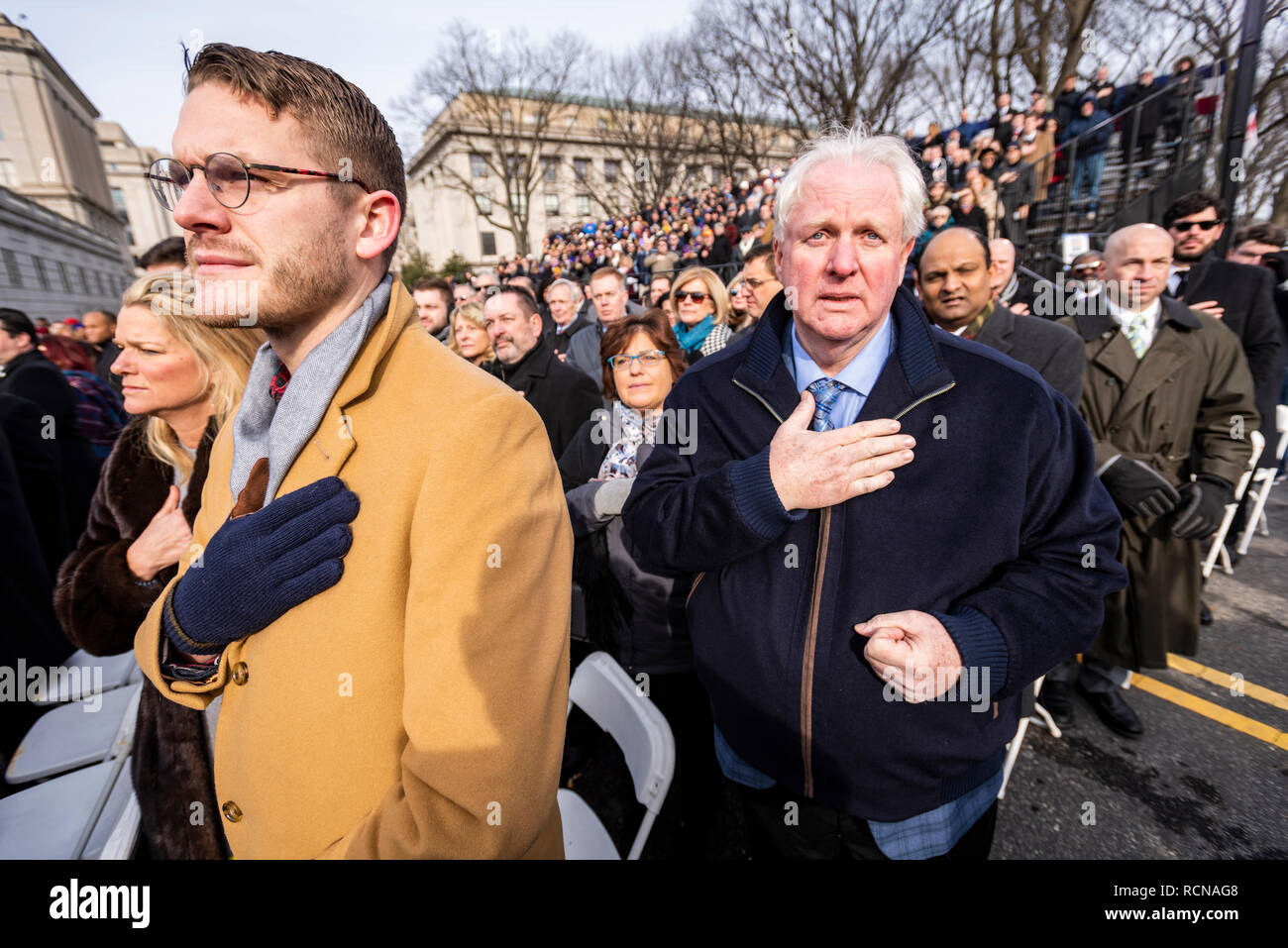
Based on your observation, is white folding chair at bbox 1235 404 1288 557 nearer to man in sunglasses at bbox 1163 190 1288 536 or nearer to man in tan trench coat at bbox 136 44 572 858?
man in sunglasses at bbox 1163 190 1288 536

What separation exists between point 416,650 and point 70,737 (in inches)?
114

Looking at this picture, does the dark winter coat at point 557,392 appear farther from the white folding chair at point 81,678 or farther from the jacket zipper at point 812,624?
the jacket zipper at point 812,624

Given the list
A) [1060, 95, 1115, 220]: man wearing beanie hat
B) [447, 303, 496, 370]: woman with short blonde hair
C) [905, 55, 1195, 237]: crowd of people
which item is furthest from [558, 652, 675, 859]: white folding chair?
[1060, 95, 1115, 220]: man wearing beanie hat

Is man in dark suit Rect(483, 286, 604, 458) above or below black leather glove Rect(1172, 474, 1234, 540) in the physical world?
above

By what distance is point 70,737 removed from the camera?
8.55 feet

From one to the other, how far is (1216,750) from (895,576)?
2.89 metres

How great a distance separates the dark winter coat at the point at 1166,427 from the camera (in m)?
2.92

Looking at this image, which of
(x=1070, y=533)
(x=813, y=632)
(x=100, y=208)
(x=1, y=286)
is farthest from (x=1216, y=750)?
(x=100, y=208)

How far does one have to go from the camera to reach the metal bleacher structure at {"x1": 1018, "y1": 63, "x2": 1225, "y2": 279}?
29.8 feet

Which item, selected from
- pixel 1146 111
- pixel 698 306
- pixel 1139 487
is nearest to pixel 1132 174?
pixel 1146 111

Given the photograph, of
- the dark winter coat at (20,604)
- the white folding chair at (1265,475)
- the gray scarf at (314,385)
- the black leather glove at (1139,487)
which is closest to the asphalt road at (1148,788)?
the black leather glove at (1139,487)

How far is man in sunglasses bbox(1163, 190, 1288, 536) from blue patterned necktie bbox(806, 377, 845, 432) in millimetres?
3678

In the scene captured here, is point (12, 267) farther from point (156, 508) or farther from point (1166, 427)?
point (1166, 427)

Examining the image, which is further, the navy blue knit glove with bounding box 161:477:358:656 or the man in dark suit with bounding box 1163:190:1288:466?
the man in dark suit with bounding box 1163:190:1288:466
